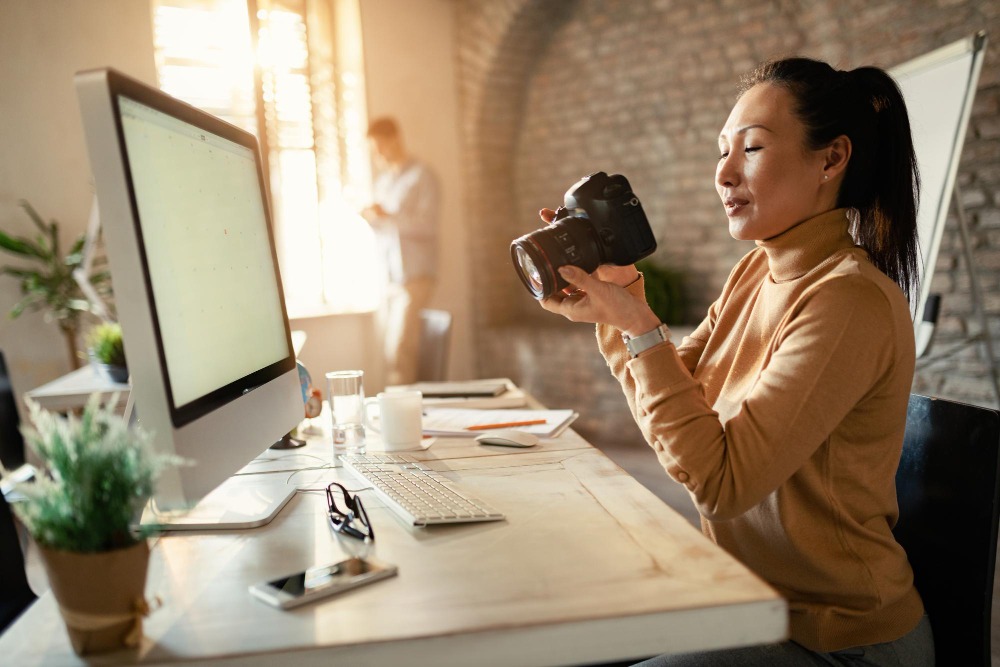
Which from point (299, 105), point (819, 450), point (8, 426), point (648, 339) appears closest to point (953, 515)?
point (819, 450)

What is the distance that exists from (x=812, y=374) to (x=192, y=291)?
690mm

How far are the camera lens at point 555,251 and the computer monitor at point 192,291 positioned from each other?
365 millimetres

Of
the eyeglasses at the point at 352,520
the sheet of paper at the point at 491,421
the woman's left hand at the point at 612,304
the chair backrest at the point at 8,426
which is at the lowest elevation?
the chair backrest at the point at 8,426

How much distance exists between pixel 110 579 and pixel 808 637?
741 mm

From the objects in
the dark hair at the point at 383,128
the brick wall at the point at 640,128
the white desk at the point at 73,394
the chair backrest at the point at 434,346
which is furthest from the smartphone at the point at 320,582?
the dark hair at the point at 383,128

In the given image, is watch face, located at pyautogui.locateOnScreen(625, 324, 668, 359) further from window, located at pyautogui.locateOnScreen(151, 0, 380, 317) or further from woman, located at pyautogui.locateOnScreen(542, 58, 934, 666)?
window, located at pyautogui.locateOnScreen(151, 0, 380, 317)

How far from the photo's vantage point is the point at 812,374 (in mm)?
889

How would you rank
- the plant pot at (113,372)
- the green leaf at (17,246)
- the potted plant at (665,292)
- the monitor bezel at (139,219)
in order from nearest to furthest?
the monitor bezel at (139,219), the plant pot at (113,372), the green leaf at (17,246), the potted plant at (665,292)

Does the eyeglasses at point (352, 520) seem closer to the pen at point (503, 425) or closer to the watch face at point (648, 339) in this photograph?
the watch face at point (648, 339)

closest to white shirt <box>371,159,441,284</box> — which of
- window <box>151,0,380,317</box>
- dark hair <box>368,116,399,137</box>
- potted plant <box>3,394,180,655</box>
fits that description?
dark hair <box>368,116,399,137</box>

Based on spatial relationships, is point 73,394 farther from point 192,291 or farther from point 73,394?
point 192,291

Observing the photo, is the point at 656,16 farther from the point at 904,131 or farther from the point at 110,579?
the point at 110,579

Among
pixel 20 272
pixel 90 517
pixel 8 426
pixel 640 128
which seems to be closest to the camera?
pixel 90 517

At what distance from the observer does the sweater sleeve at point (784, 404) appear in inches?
34.9
